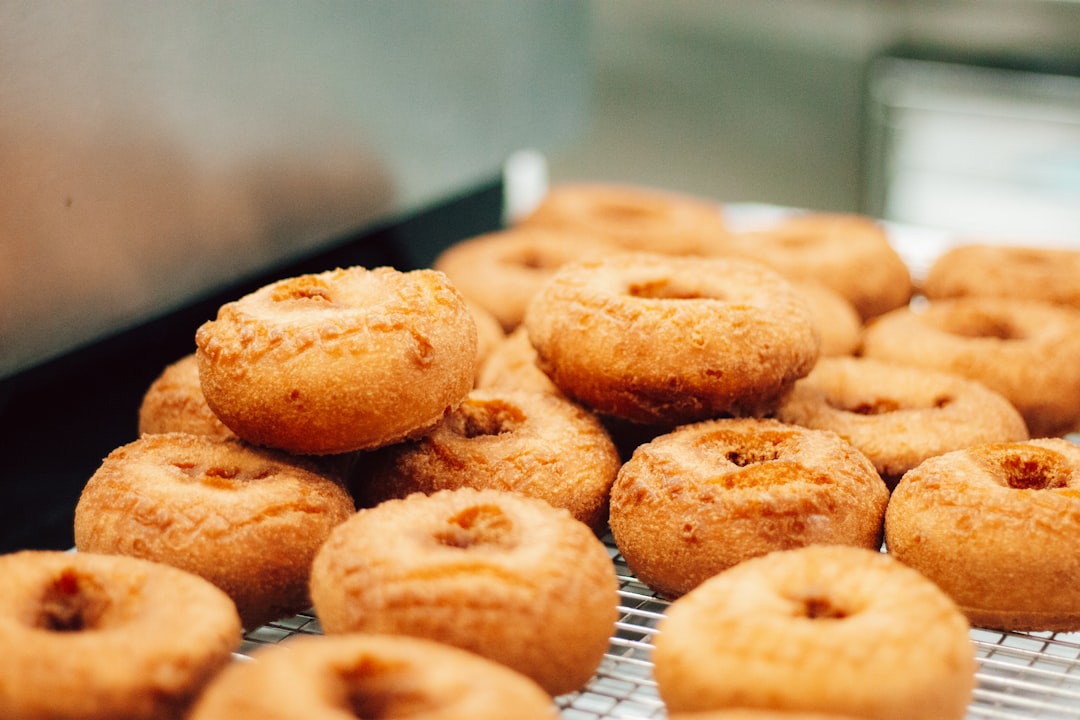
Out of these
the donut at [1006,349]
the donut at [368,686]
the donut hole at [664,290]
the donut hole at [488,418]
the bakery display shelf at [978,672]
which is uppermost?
the donut hole at [664,290]

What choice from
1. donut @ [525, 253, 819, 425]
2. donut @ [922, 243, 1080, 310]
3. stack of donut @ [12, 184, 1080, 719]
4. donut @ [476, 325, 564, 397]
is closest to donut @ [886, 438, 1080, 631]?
stack of donut @ [12, 184, 1080, 719]

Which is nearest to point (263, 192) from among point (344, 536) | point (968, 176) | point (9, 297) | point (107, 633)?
point (9, 297)

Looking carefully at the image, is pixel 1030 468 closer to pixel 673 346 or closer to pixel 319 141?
pixel 673 346

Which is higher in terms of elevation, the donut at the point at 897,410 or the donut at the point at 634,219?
the donut at the point at 634,219

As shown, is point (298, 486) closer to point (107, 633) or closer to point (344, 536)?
point (344, 536)

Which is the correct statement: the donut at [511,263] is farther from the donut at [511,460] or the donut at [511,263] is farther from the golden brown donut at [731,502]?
the golden brown donut at [731,502]

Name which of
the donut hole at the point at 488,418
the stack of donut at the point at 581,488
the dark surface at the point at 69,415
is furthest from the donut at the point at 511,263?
the donut hole at the point at 488,418
